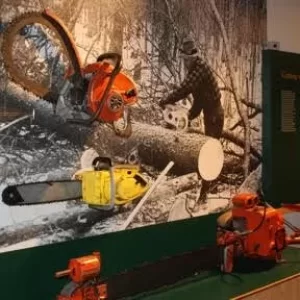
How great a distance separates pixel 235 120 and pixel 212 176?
418 millimetres

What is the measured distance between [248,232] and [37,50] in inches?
57.1

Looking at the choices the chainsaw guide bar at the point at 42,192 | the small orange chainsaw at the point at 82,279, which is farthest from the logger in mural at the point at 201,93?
the small orange chainsaw at the point at 82,279

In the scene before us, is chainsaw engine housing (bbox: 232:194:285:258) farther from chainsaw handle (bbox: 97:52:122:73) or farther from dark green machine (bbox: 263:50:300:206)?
chainsaw handle (bbox: 97:52:122:73)

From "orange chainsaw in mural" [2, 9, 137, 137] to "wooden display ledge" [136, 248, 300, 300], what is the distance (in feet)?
3.02

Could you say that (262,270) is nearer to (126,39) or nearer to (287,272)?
(287,272)

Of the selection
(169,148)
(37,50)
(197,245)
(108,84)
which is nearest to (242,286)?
(197,245)

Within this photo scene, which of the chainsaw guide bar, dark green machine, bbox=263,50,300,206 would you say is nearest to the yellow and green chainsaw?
the chainsaw guide bar

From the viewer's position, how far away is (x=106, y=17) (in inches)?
96.3

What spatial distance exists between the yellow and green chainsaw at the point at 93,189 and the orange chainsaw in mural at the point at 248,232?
2.26ft

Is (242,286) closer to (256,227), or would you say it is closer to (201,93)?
(256,227)

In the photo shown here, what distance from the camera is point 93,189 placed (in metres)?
2.19

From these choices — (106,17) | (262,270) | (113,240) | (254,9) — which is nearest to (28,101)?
(106,17)

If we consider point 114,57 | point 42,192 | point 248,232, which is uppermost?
point 114,57

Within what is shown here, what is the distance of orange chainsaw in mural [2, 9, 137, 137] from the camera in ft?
6.98
